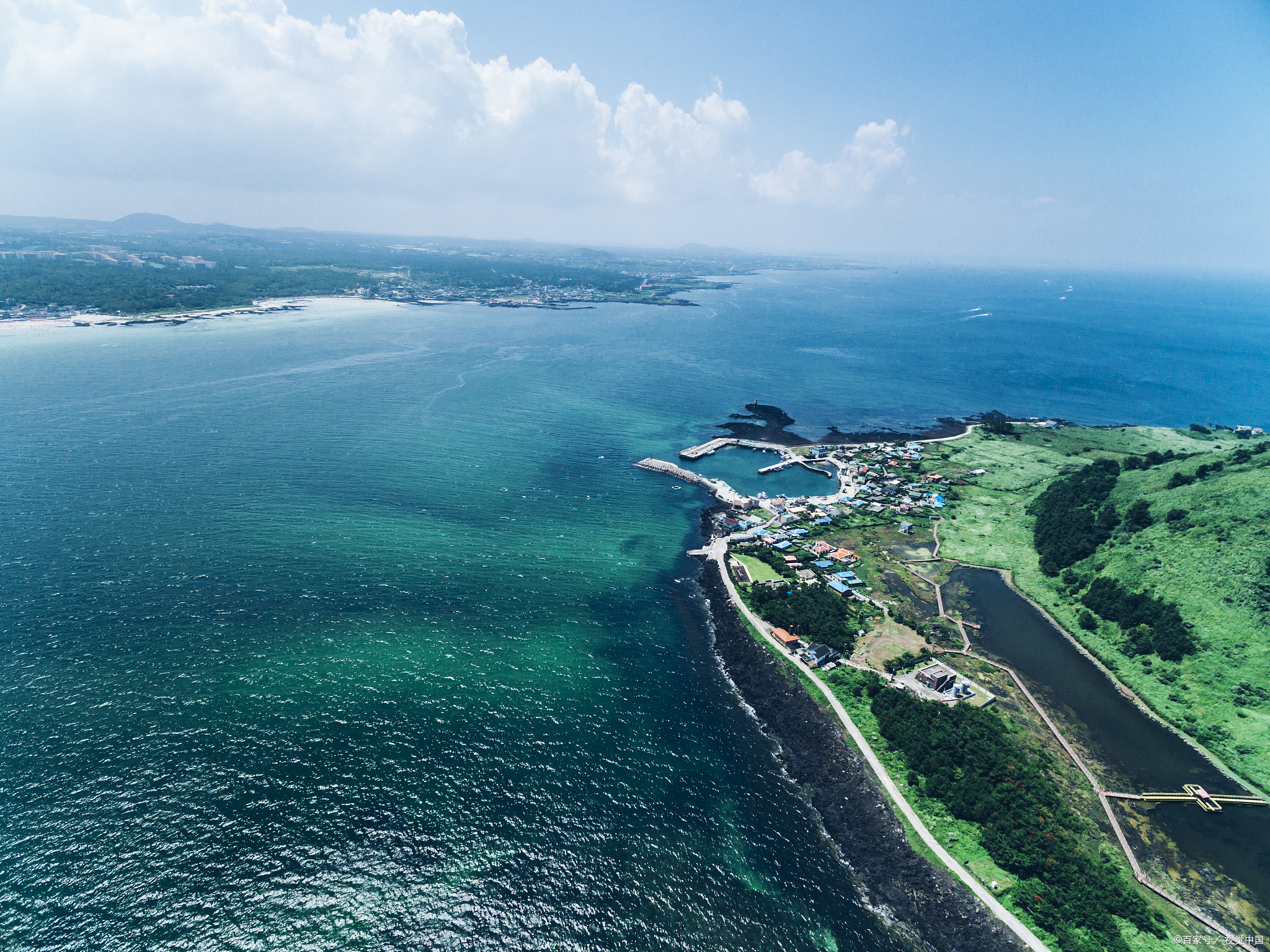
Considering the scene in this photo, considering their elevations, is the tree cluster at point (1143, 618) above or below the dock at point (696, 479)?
below

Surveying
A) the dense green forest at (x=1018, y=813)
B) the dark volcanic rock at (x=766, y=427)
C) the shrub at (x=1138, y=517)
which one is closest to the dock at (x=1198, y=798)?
the dense green forest at (x=1018, y=813)

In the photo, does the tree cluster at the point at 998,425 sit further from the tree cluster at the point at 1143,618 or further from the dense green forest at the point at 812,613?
the dense green forest at the point at 812,613

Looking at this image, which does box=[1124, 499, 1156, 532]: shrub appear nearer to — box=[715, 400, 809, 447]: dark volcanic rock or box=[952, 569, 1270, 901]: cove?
box=[952, 569, 1270, 901]: cove

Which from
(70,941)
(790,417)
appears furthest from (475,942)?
(790,417)

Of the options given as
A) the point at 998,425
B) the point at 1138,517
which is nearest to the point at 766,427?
the point at 998,425

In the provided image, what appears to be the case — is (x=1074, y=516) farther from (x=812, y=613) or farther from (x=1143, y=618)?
(x=812, y=613)

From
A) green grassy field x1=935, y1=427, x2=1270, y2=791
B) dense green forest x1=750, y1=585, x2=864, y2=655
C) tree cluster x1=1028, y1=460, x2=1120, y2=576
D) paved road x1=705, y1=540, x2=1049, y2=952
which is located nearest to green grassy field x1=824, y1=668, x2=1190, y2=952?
paved road x1=705, y1=540, x2=1049, y2=952
